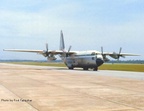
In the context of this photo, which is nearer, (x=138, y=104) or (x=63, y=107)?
(x=63, y=107)

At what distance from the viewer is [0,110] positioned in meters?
9.11

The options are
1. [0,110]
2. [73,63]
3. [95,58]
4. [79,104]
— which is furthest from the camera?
[73,63]

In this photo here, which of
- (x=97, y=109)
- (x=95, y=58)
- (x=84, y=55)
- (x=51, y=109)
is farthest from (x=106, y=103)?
(x=84, y=55)

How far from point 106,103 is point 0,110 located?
13.0 feet

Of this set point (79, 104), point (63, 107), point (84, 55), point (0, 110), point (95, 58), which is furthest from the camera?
point (84, 55)

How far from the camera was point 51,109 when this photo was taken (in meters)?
9.34

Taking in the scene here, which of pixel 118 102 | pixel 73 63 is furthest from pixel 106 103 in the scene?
pixel 73 63

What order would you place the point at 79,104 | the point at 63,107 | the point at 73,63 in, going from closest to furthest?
the point at 63,107
the point at 79,104
the point at 73,63

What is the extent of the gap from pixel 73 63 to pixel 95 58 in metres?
8.11

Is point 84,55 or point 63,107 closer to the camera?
point 63,107

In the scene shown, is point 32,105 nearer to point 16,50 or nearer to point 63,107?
point 63,107

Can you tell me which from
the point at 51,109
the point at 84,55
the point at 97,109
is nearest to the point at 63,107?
the point at 51,109

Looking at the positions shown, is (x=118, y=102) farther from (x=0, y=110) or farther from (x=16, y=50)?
(x=16, y=50)

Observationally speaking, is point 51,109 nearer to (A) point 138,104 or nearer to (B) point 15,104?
(B) point 15,104
